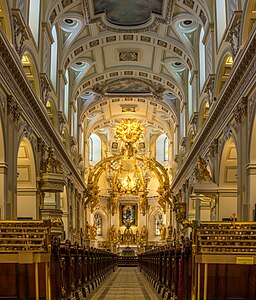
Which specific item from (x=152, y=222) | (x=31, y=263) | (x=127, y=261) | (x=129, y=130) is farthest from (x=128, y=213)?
(x=31, y=263)

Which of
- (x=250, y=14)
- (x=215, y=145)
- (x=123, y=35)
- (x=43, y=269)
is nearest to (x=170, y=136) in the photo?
(x=123, y=35)

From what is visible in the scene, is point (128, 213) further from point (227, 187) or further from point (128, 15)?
point (227, 187)

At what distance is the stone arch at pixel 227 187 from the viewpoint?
20.1 metres

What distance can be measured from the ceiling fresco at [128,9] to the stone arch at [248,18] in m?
7.81

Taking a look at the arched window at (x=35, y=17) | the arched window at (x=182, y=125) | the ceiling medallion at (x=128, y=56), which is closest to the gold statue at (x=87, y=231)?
the arched window at (x=182, y=125)

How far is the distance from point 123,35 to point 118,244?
960 inches

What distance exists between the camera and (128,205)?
161 feet

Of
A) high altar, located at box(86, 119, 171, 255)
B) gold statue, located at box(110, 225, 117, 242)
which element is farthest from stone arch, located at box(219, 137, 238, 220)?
gold statue, located at box(110, 225, 117, 242)

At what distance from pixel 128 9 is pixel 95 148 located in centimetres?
2372

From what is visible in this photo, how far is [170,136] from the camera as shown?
39.5m

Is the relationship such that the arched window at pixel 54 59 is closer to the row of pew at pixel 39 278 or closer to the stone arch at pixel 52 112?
the stone arch at pixel 52 112

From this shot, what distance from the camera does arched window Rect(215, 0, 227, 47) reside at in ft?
62.6

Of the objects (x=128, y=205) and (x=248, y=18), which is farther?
(x=128, y=205)

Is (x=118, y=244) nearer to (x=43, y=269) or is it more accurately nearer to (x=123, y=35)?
(x=123, y=35)
